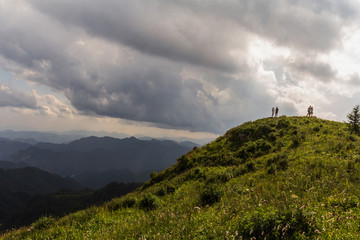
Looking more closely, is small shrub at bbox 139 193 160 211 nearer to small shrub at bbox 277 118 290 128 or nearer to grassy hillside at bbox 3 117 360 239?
grassy hillside at bbox 3 117 360 239

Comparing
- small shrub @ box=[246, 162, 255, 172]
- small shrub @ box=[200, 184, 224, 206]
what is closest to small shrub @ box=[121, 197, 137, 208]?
small shrub @ box=[200, 184, 224, 206]

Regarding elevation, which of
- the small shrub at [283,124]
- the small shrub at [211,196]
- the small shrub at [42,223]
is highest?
the small shrub at [283,124]

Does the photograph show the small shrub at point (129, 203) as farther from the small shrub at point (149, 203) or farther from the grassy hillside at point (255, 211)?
the small shrub at point (149, 203)

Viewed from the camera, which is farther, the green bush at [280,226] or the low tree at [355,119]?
the low tree at [355,119]

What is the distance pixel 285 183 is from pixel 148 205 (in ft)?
24.5

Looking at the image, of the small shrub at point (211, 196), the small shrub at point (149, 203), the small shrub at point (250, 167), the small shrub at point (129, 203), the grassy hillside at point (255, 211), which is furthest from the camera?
the small shrub at point (250, 167)

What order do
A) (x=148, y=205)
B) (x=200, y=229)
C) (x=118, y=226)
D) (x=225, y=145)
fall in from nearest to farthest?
1. (x=200, y=229)
2. (x=118, y=226)
3. (x=148, y=205)
4. (x=225, y=145)

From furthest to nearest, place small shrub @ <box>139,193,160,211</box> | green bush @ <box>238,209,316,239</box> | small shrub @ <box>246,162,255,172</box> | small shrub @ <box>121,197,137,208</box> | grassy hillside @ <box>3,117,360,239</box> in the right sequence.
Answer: small shrub @ <box>246,162,255,172</box> < small shrub @ <box>121,197,137,208</box> < small shrub @ <box>139,193,160,211</box> < grassy hillside @ <box>3,117,360,239</box> < green bush @ <box>238,209,316,239</box>

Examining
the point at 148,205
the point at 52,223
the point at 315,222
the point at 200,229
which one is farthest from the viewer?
the point at 148,205

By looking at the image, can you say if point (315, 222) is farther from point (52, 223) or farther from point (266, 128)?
point (266, 128)

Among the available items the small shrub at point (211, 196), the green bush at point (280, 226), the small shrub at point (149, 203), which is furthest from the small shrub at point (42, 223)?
the green bush at point (280, 226)

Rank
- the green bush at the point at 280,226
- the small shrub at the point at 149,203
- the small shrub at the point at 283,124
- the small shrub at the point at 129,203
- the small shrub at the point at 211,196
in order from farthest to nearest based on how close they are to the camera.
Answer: the small shrub at the point at 283,124 < the small shrub at the point at 129,203 < the small shrub at the point at 149,203 < the small shrub at the point at 211,196 < the green bush at the point at 280,226

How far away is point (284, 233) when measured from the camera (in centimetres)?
450

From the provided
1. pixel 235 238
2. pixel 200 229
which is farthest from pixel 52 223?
pixel 235 238
